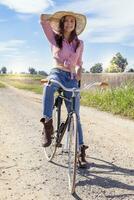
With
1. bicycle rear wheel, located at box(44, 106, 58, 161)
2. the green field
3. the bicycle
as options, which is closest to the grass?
the green field

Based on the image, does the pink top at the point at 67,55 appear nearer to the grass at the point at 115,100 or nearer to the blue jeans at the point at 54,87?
the blue jeans at the point at 54,87

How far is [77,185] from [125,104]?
27.9 ft

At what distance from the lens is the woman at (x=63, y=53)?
6844mm

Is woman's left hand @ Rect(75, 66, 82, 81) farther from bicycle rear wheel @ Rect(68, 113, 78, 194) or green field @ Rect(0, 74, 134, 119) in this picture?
green field @ Rect(0, 74, 134, 119)

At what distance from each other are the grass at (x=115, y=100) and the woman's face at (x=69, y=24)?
260 inches

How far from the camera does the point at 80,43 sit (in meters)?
6.92

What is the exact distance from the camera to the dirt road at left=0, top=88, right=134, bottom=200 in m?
5.91

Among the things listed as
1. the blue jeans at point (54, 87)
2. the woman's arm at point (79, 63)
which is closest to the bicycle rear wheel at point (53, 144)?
the blue jeans at point (54, 87)

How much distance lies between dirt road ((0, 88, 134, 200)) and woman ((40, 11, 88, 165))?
20.2 inches

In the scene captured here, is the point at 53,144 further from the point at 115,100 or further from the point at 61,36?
the point at 115,100

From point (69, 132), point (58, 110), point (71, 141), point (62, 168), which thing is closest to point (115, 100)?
point (58, 110)

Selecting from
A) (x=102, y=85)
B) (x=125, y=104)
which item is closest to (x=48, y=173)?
(x=102, y=85)

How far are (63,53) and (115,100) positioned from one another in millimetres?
8990

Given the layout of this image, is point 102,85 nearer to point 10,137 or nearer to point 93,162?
point 93,162
